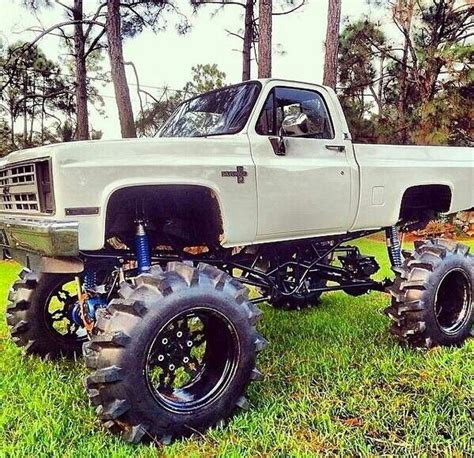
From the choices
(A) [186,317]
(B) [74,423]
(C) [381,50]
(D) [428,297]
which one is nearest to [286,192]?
(A) [186,317]

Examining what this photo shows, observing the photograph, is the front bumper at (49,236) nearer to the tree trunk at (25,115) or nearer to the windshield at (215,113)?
the windshield at (215,113)

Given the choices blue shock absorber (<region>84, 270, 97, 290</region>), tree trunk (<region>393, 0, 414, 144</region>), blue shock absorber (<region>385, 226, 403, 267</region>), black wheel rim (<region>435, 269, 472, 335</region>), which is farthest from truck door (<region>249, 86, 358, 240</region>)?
tree trunk (<region>393, 0, 414, 144</region>)

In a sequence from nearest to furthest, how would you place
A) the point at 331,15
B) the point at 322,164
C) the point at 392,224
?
the point at 322,164, the point at 392,224, the point at 331,15

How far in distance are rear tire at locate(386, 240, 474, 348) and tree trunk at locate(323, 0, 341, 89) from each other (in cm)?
611

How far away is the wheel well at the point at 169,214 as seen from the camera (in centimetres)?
349

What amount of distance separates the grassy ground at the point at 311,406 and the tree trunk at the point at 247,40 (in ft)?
35.4

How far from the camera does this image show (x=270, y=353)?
14.5ft

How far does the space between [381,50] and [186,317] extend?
13.7 metres

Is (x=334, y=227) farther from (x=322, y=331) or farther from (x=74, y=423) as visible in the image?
(x=74, y=423)

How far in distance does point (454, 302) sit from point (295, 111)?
90.7 inches

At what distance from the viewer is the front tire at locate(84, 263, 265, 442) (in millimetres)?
2877

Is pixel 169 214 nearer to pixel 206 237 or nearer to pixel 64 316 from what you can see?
pixel 206 237

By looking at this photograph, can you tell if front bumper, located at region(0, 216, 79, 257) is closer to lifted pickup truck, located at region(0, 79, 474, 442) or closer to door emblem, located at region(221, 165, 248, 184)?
lifted pickup truck, located at region(0, 79, 474, 442)

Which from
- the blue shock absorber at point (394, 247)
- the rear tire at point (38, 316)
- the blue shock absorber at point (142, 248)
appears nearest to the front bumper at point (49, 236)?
the blue shock absorber at point (142, 248)
